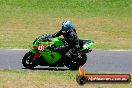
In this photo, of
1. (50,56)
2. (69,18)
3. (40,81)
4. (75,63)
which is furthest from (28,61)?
(69,18)

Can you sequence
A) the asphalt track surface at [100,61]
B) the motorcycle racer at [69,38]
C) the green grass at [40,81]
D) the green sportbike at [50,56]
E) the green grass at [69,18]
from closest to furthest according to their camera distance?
the green grass at [40,81] < the motorcycle racer at [69,38] < the green sportbike at [50,56] < the asphalt track surface at [100,61] < the green grass at [69,18]

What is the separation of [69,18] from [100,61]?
18.1 m

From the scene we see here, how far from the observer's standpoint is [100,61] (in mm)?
18297

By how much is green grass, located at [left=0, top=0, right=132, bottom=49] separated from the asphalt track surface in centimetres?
233

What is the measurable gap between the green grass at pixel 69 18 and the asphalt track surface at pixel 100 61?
2334 mm

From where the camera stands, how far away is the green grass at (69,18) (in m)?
26.3

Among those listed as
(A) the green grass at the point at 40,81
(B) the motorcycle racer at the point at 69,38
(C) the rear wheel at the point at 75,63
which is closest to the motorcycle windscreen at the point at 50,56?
(B) the motorcycle racer at the point at 69,38

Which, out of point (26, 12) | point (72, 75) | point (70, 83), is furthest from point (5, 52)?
point (26, 12)

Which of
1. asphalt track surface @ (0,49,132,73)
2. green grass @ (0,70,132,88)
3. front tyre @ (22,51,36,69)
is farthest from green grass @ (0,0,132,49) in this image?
green grass @ (0,70,132,88)

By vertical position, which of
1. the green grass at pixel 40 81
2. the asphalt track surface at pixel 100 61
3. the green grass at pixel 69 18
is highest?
the green grass at pixel 40 81

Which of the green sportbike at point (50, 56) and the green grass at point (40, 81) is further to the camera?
Result: the green sportbike at point (50, 56)

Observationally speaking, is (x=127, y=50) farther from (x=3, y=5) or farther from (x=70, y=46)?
(x=3, y=5)

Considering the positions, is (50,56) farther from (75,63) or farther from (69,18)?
(69,18)

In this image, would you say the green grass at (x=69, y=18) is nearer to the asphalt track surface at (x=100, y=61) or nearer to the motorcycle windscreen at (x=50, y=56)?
the asphalt track surface at (x=100, y=61)
